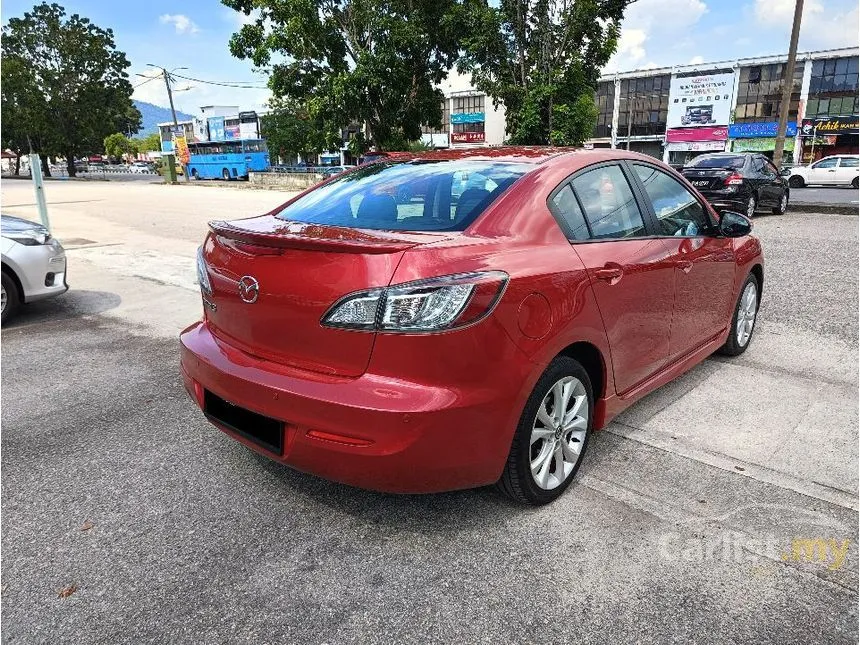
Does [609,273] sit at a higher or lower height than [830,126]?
lower

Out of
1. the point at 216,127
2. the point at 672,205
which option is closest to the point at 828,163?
the point at 672,205

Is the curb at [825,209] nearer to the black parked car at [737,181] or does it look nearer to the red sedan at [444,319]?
the black parked car at [737,181]

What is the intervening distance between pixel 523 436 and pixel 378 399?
64 centimetres

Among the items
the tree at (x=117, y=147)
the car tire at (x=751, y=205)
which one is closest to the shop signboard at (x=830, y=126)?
the car tire at (x=751, y=205)

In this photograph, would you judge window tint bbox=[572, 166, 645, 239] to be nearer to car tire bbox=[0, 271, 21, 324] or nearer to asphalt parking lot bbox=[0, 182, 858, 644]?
asphalt parking lot bbox=[0, 182, 858, 644]

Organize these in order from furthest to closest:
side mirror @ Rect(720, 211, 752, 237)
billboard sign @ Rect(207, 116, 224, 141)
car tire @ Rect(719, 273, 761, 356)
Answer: billboard sign @ Rect(207, 116, 224, 141) → car tire @ Rect(719, 273, 761, 356) → side mirror @ Rect(720, 211, 752, 237)

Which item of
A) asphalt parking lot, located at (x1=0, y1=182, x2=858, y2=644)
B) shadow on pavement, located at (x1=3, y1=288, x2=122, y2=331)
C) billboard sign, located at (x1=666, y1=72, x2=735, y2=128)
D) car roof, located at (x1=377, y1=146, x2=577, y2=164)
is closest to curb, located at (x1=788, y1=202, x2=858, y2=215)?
asphalt parking lot, located at (x1=0, y1=182, x2=858, y2=644)

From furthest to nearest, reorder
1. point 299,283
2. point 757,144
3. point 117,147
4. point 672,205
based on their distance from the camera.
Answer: point 117,147, point 757,144, point 672,205, point 299,283

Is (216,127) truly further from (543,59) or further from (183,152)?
(543,59)

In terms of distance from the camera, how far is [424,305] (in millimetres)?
2053

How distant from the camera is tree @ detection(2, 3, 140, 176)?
47.6 m

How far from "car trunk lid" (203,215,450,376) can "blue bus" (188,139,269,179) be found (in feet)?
143

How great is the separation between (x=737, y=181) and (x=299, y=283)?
1285 cm

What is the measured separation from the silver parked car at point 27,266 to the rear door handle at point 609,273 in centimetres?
530
